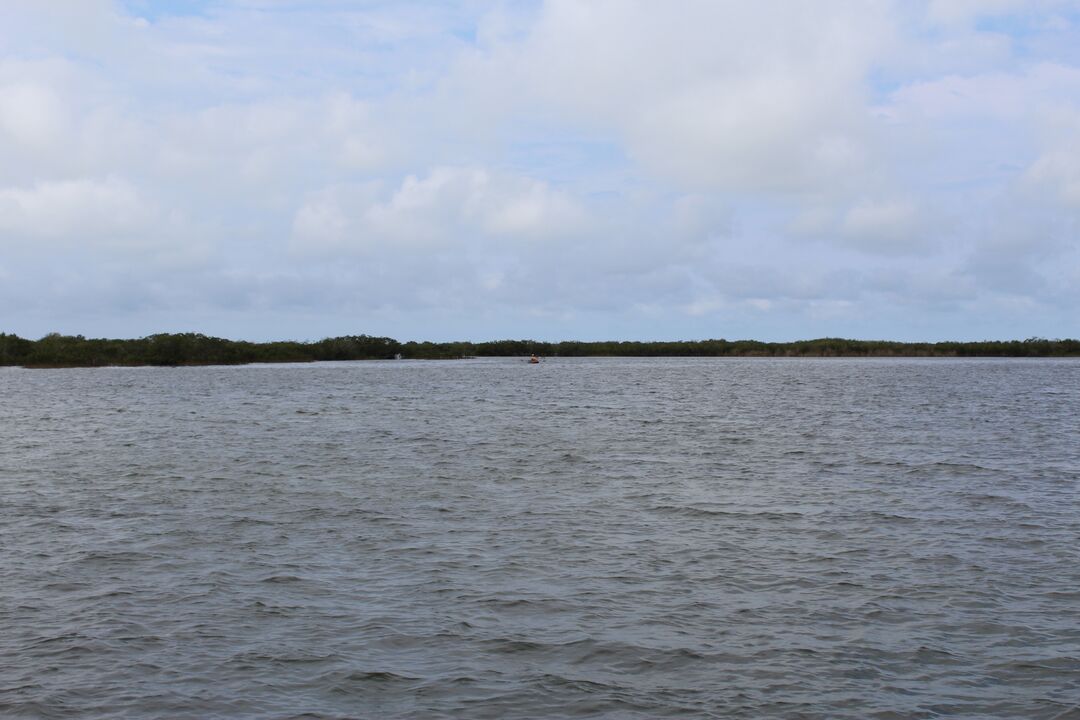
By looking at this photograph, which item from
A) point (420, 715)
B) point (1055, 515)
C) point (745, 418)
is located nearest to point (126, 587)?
point (420, 715)

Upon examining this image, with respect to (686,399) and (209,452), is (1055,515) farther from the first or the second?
(686,399)

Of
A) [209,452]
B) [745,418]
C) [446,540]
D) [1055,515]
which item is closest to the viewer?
[446,540]

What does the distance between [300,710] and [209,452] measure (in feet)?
86.3

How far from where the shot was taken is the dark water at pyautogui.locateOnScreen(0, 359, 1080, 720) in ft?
34.6

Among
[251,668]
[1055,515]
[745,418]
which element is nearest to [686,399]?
[745,418]

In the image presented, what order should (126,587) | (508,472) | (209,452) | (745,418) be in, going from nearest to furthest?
1. (126,587)
2. (508,472)
3. (209,452)
4. (745,418)

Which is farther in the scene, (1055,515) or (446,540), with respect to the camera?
(1055,515)

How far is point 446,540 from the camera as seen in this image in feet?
60.4

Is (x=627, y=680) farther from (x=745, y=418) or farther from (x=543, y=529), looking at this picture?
(x=745, y=418)

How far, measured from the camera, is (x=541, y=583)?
15109 mm

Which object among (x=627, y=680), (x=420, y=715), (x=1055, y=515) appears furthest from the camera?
(x=1055, y=515)

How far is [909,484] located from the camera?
84.9ft

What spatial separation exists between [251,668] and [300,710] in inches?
59.7

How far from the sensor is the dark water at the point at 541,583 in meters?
10.5
